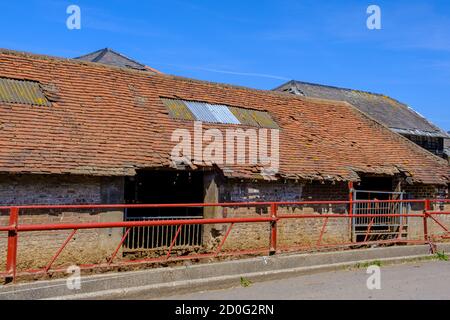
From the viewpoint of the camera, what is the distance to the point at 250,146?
45.0 feet

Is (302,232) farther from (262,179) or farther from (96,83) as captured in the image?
(96,83)

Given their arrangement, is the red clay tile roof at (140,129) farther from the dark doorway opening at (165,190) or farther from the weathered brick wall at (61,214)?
the dark doorway opening at (165,190)

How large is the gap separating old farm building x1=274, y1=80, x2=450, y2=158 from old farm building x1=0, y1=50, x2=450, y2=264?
5520 mm

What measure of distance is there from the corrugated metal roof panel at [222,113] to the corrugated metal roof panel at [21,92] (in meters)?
4.83

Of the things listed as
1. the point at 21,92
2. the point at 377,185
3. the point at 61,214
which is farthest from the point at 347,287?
the point at 377,185

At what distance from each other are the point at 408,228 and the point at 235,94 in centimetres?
696

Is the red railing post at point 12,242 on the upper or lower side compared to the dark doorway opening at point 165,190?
lower

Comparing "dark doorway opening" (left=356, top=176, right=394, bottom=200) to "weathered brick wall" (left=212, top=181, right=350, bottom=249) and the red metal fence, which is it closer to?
the red metal fence

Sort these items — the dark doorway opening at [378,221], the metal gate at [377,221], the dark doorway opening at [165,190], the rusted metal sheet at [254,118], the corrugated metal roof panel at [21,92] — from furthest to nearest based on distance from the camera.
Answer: the rusted metal sheet at [254,118] → the dark doorway opening at [165,190] → the metal gate at [377,221] → the dark doorway opening at [378,221] → the corrugated metal roof panel at [21,92]

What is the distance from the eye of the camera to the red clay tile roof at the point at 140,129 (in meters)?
10.6

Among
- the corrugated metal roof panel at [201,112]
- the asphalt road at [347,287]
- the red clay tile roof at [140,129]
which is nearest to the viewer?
the asphalt road at [347,287]

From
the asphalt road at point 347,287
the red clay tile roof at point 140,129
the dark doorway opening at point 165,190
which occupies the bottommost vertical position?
the asphalt road at point 347,287

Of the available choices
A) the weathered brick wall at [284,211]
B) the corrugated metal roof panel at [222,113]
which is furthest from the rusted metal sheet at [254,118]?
the weathered brick wall at [284,211]

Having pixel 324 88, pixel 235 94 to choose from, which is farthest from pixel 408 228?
pixel 324 88
